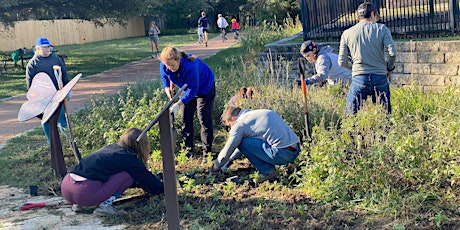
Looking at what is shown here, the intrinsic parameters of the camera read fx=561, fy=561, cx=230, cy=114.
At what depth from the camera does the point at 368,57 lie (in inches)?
243

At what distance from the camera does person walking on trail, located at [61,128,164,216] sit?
5129mm

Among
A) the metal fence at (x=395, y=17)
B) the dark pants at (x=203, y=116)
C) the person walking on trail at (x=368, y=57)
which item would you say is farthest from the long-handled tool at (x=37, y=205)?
the metal fence at (x=395, y=17)

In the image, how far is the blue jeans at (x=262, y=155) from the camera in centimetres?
548

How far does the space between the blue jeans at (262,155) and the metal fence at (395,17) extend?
6.01 metres

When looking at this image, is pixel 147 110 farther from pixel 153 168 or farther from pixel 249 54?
pixel 249 54

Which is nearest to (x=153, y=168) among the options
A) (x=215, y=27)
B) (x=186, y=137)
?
(x=186, y=137)

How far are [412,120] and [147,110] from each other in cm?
325

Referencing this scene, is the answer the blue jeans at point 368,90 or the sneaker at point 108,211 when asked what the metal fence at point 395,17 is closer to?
the blue jeans at point 368,90

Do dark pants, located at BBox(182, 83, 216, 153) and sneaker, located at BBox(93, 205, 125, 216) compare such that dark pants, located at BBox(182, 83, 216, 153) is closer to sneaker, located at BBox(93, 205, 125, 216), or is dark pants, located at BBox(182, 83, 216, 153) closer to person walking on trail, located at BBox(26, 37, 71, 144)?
sneaker, located at BBox(93, 205, 125, 216)

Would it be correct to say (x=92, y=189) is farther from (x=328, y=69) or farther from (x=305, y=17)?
(x=305, y=17)

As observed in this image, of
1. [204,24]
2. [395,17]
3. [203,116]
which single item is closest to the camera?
[203,116]

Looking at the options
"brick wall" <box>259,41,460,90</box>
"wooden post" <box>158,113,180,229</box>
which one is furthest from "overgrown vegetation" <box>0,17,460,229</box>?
"brick wall" <box>259,41,460,90</box>

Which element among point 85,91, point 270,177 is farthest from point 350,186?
point 85,91

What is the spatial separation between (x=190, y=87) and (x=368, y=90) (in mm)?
1996
